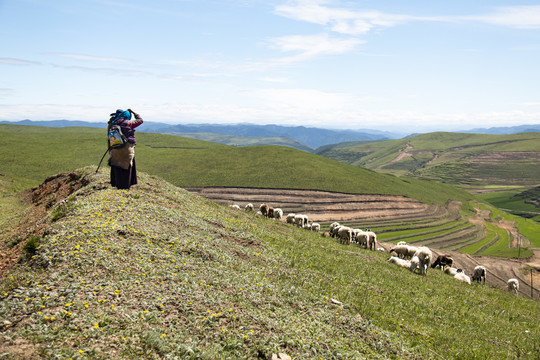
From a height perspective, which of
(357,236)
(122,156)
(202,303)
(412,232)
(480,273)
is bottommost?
(412,232)

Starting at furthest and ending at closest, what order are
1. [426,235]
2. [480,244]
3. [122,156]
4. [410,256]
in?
[426,235]
[480,244]
[410,256]
[122,156]

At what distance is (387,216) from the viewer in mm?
110562

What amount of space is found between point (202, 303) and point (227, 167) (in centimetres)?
13366

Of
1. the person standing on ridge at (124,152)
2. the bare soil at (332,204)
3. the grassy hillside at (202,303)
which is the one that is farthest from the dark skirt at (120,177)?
the bare soil at (332,204)

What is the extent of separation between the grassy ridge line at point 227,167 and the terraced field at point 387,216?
683 cm

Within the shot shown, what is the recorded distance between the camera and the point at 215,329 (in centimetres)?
1059

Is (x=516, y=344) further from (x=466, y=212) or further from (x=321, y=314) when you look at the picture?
(x=466, y=212)

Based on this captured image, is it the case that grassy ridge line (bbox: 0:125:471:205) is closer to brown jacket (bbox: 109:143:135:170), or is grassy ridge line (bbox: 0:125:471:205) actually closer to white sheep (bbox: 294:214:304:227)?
white sheep (bbox: 294:214:304:227)

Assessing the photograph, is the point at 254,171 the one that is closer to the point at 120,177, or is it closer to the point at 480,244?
the point at 480,244

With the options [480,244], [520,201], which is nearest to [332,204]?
[480,244]

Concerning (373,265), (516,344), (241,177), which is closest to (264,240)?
(373,265)

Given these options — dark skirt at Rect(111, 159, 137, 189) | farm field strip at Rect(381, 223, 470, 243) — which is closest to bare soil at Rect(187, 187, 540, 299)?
farm field strip at Rect(381, 223, 470, 243)

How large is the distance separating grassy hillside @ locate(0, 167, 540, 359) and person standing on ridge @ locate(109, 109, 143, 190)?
148 centimetres

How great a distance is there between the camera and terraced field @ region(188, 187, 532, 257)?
300ft
